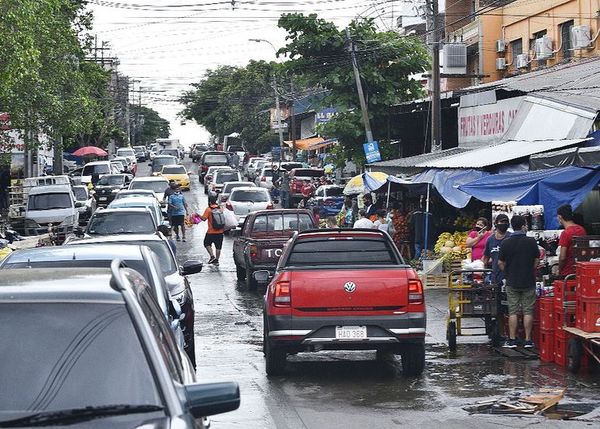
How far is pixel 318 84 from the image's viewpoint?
146 feet

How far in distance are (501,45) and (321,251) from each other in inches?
1276

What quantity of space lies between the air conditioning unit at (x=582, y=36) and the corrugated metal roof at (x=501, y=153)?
35.3ft

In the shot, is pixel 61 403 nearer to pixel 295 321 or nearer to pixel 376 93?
pixel 295 321

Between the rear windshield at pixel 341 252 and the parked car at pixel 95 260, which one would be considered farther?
the rear windshield at pixel 341 252

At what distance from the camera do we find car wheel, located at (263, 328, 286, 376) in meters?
13.6

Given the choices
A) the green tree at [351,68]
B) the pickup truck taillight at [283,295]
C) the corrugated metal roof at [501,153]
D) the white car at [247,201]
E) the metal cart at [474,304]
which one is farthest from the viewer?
the green tree at [351,68]

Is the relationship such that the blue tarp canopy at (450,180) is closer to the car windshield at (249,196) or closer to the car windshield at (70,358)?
the car windshield at (249,196)

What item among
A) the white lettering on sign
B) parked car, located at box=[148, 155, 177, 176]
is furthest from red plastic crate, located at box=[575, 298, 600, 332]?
parked car, located at box=[148, 155, 177, 176]

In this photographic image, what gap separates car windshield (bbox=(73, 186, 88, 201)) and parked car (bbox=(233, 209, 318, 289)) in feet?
83.5

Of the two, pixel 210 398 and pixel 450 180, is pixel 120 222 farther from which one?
pixel 210 398

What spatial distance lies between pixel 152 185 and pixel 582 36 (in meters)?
19.8

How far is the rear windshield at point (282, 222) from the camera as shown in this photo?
25453 mm

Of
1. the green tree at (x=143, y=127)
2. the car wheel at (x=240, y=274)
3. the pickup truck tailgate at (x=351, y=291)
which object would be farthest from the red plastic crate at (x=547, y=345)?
the green tree at (x=143, y=127)

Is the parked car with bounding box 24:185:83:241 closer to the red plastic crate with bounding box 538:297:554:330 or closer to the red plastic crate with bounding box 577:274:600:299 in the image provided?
the red plastic crate with bounding box 538:297:554:330
